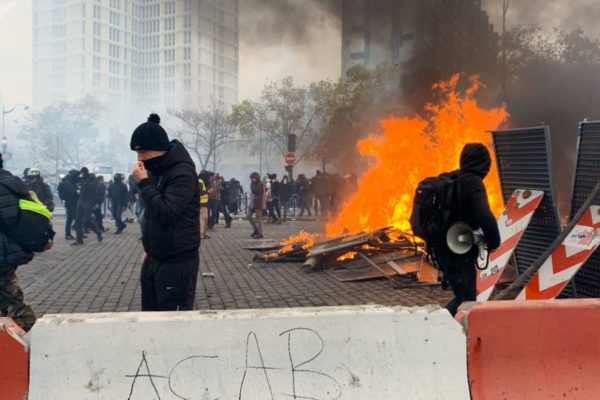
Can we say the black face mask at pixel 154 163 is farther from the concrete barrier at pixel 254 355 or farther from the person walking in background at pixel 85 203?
the person walking in background at pixel 85 203

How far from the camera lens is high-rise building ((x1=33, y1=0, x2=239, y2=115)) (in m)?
80.3

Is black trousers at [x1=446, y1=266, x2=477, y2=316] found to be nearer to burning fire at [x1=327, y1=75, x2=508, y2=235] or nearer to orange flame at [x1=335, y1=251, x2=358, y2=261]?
orange flame at [x1=335, y1=251, x2=358, y2=261]

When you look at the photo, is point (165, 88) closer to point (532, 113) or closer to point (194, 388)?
point (532, 113)

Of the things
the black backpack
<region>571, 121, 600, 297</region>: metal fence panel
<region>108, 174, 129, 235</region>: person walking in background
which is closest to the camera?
the black backpack

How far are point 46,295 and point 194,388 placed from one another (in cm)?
497

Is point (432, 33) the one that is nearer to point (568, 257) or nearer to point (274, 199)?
point (274, 199)

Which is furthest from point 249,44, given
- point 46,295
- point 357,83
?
point 46,295

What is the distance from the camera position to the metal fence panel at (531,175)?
5.39 metres

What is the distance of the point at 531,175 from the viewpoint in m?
5.64

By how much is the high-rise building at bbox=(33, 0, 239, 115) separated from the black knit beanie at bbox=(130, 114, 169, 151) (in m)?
74.8

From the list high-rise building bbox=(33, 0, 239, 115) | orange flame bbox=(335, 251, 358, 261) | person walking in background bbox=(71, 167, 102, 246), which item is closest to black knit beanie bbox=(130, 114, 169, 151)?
orange flame bbox=(335, 251, 358, 261)

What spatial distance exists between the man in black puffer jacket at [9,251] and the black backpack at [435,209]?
2.76 meters

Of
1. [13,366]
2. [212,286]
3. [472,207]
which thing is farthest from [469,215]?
[212,286]

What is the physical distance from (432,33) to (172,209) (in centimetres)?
1614
